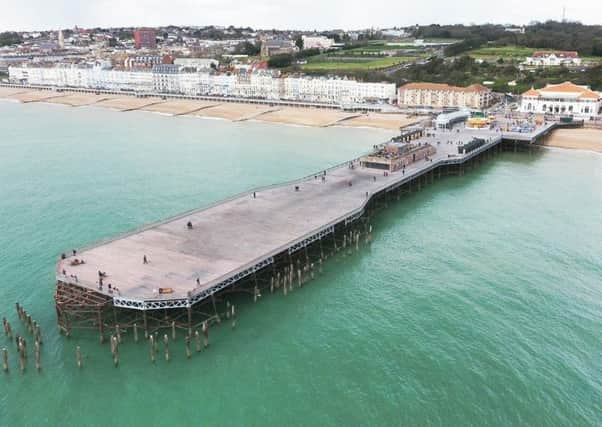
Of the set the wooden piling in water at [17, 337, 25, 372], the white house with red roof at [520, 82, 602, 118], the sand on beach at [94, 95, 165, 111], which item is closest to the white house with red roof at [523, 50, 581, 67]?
the white house with red roof at [520, 82, 602, 118]

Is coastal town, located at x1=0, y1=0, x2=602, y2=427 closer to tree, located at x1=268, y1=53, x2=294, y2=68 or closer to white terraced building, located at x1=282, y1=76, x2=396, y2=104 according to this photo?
white terraced building, located at x1=282, y1=76, x2=396, y2=104


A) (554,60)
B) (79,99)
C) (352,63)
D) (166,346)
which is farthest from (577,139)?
(79,99)

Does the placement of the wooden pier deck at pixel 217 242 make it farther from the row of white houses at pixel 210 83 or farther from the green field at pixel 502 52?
the green field at pixel 502 52

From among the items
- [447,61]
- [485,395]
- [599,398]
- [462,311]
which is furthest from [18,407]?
[447,61]

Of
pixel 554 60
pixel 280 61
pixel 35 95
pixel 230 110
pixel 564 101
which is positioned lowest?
pixel 230 110

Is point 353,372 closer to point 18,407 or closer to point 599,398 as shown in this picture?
point 599,398

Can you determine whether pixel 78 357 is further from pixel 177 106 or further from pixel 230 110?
pixel 177 106
